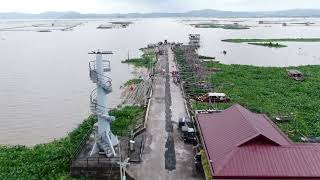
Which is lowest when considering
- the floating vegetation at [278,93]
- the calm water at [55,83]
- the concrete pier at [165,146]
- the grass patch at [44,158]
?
the calm water at [55,83]

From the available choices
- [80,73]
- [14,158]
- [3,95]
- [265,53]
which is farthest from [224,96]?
[265,53]

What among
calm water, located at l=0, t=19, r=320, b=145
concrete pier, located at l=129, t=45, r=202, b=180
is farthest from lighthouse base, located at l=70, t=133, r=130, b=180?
calm water, located at l=0, t=19, r=320, b=145

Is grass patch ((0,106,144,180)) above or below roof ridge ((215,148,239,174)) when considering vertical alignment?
below

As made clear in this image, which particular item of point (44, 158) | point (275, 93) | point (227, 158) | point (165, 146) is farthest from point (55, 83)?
point (227, 158)

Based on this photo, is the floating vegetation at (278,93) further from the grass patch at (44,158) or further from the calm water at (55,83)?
the calm water at (55,83)

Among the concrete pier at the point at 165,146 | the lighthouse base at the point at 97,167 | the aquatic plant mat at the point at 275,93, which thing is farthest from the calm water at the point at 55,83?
the aquatic plant mat at the point at 275,93

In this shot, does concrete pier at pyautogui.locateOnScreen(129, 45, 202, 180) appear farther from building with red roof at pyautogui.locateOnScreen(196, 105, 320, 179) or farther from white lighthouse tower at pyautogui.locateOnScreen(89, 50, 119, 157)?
building with red roof at pyautogui.locateOnScreen(196, 105, 320, 179)
